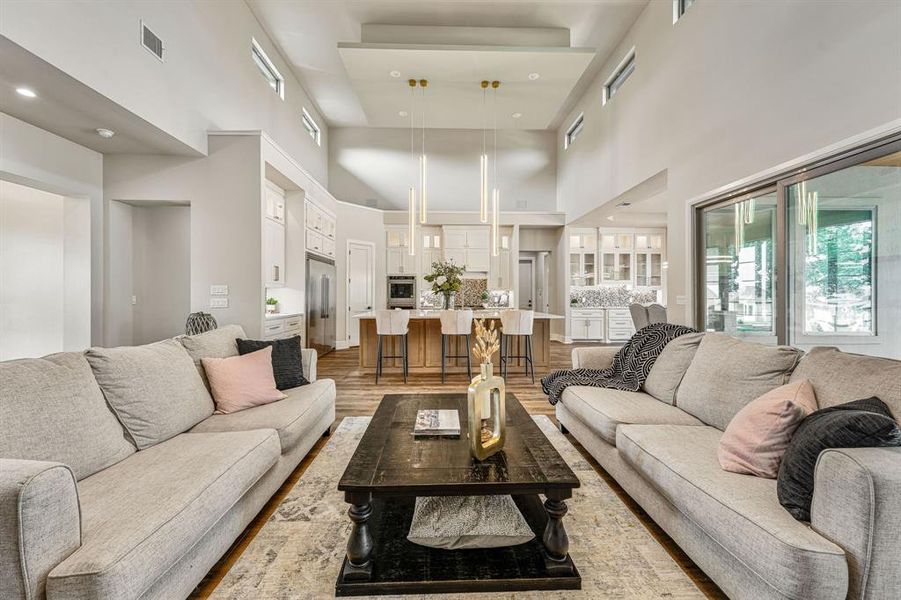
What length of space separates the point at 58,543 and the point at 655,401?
3013 millimetres

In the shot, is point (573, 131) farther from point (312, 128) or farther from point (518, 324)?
point (312, 128)

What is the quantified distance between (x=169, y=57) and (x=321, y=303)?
13.1 ft

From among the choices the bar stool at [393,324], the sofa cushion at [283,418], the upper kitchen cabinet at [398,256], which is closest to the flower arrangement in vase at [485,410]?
the sofa cushion at [283,418]

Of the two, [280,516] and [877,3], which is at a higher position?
[877,3]

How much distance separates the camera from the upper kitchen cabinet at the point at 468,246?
895cm

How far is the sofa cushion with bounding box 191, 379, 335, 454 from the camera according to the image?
7.61 feet

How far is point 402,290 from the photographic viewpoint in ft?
29.3

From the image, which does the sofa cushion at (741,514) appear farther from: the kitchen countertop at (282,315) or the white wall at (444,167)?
the white wall at (444,167)

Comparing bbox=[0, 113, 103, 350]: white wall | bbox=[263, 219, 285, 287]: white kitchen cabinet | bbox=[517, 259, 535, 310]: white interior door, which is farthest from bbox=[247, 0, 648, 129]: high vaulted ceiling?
bbox=[517, 259, 535, 310]: white interior door

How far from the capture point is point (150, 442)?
1993mm

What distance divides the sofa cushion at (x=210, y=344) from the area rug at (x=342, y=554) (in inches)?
41.8

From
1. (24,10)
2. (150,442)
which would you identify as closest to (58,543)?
A: (150,442)

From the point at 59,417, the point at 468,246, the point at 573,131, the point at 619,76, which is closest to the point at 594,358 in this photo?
the point at 59,417

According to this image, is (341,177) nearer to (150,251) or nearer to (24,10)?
(150,251)
